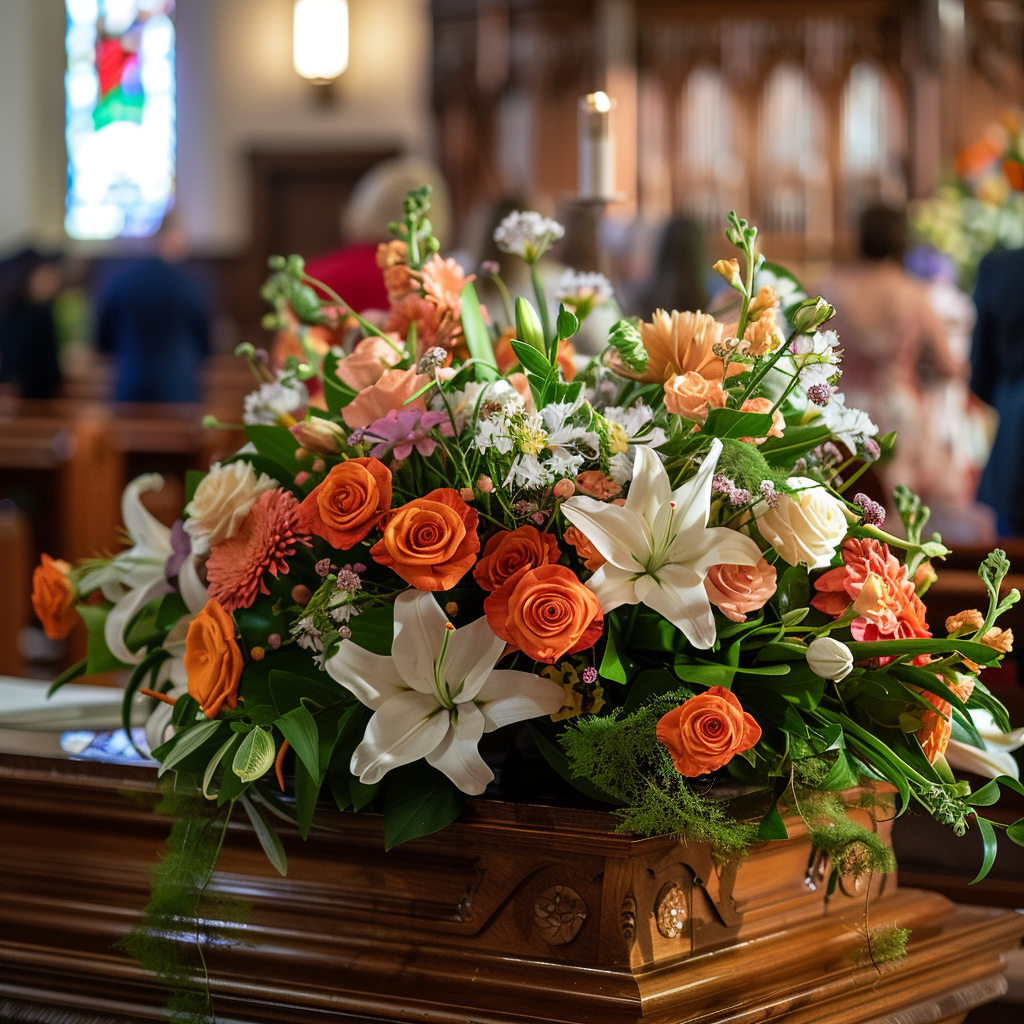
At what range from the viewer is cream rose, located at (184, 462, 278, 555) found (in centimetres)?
115

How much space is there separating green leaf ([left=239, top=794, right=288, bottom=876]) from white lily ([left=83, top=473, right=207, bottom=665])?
0.25 metres

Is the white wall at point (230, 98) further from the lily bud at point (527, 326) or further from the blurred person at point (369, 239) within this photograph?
the lily bud at point (527, 326)

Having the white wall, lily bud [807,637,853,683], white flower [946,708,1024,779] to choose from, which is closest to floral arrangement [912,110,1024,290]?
the white wall

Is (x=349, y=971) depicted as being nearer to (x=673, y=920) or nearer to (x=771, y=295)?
(x=673, y=920)

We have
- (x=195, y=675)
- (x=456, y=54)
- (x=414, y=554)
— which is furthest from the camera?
(x=456, y=54)

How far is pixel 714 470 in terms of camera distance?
3.31 feet

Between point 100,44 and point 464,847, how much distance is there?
10.7m

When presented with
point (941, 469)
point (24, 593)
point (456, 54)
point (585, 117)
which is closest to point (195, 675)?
point (585, 117)

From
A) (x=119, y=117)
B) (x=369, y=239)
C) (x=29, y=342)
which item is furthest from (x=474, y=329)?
(x=119, y=117)

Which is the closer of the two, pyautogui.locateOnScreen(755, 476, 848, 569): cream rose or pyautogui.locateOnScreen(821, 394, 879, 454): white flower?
pyautogui.locateOnScreen(755, 476, 848, 569): cream rose

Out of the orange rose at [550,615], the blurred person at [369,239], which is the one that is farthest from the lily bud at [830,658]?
the blurred person at [369,239]

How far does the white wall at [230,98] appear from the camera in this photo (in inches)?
384

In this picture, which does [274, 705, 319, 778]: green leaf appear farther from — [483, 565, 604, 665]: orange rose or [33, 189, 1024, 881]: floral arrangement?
[483, 565, 604, 665]: orange rose

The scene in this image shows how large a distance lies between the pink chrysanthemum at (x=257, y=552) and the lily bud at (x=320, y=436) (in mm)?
45
